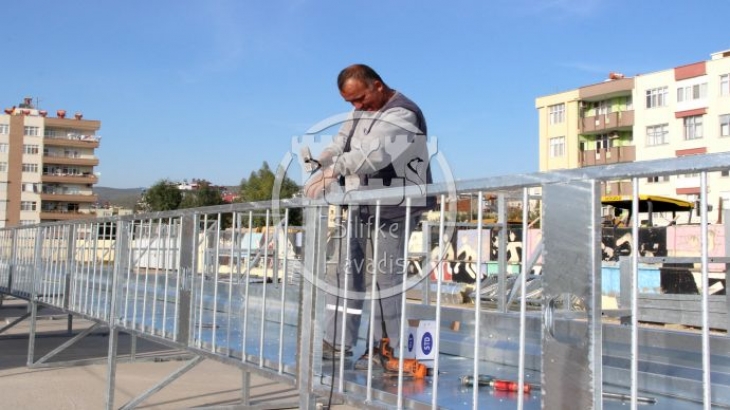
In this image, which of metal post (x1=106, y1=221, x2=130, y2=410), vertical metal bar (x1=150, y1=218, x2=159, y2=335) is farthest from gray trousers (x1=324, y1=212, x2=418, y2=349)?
metal post (x1=106, y1=221, x2=130, y2=410)

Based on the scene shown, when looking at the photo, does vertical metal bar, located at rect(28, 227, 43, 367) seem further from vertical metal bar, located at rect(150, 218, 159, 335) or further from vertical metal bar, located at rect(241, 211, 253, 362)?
vertical metal bar, located at rect(241, 211, 253, 362)

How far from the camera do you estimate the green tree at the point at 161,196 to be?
257ft

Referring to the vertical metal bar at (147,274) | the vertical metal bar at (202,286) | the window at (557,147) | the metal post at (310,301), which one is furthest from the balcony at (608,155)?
the metal post at (310,301)

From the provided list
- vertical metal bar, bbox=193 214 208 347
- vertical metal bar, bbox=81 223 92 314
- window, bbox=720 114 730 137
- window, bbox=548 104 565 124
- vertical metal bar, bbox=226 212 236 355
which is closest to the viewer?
vertical metal bar, bbox=226 212 236 355

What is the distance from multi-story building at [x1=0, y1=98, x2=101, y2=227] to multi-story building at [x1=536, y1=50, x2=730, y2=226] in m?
54.4

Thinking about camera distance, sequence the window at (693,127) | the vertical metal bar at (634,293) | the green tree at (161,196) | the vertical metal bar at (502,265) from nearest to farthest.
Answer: the vertical metal bar at (634,293), the vertical metal bar at (502,265), the window at (693,127), the green tree at (161,196)

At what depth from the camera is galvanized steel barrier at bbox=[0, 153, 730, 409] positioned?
209 centimetres

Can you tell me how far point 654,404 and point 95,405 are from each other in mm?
4899

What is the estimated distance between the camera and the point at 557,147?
169 ft

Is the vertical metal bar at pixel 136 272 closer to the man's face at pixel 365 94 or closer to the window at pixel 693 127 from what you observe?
the man's face at pixel 365 94

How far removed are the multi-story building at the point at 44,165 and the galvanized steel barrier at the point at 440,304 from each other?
80528 mm

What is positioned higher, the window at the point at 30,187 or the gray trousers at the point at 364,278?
the window at the point at 30,187

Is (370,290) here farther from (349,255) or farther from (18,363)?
(18,363)

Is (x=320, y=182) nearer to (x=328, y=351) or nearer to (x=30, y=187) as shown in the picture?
(x=328, y=351)
